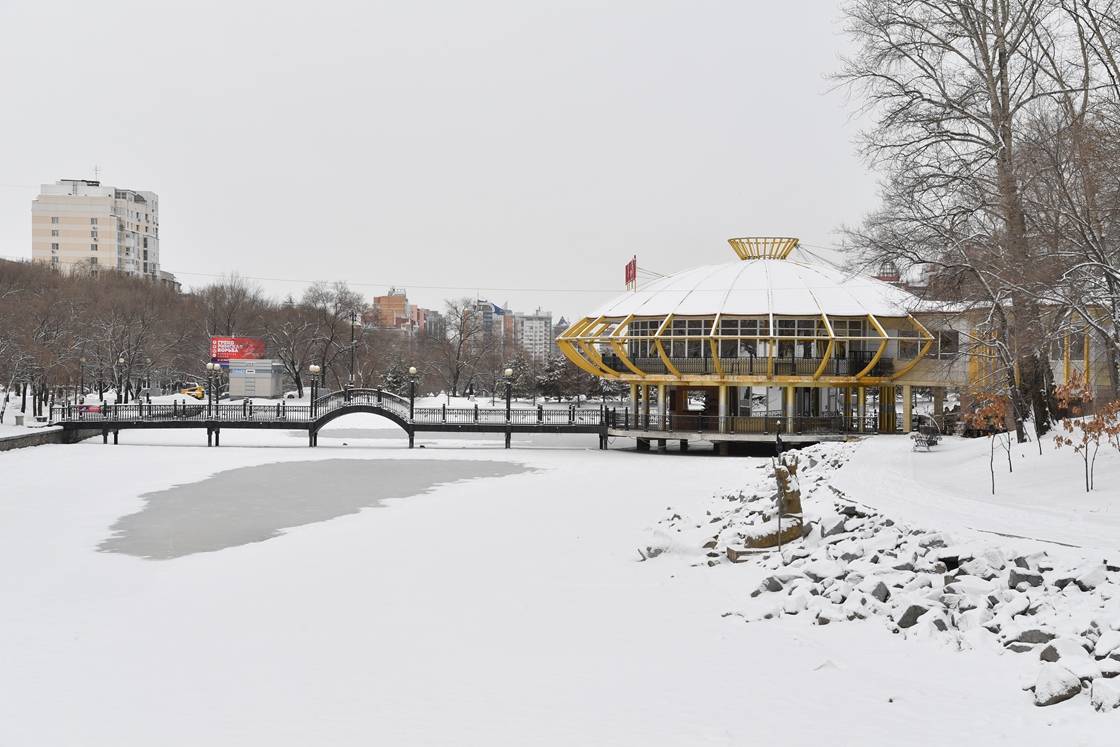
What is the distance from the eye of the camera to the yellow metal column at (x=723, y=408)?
40344mm

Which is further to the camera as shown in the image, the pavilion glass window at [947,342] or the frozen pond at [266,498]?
the pavilion glass window at [947,342]

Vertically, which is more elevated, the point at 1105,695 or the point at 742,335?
the point at 742,335

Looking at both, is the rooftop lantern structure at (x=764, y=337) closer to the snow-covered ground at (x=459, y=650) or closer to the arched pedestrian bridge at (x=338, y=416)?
the arched pedestrian bridge at (x=338, y=416)

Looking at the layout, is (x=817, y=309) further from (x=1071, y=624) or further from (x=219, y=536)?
(x=1071, y=624)

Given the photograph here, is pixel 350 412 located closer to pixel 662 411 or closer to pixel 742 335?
pixel 662 411

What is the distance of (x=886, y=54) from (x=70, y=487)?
23.5m

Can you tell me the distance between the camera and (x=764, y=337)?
39.9 meters

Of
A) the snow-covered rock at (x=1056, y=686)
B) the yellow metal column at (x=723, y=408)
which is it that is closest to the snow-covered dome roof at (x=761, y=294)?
the yellow metal column at (x=723, y=408)

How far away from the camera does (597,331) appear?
45219 mm

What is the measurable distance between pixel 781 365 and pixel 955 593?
30.7 meters

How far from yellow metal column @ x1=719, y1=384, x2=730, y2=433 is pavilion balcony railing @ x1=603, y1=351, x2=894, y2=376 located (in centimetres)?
78

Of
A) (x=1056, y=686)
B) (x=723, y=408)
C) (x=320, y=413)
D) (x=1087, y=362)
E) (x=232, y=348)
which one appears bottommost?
(x=1056, y=686)

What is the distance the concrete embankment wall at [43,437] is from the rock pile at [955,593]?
111ft

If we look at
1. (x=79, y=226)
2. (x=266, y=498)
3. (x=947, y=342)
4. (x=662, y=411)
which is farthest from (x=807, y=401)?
(x=79, y=226)
